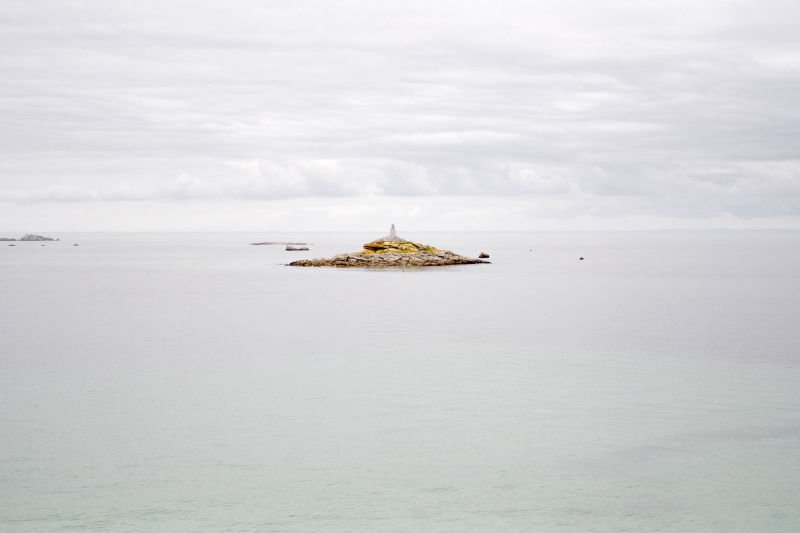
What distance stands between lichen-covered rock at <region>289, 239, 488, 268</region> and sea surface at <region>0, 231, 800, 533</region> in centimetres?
6337

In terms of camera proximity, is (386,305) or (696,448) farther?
(386,305)

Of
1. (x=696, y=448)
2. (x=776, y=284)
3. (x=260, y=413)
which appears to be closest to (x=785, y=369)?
(x=696, y=448)

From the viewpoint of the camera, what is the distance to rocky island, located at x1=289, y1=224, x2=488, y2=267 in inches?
4395

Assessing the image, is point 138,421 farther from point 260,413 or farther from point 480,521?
point 480,521

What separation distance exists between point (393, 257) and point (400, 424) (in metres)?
91.1

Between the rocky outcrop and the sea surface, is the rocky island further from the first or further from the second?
the sea surface

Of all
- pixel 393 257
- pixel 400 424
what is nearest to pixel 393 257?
pixel 393 257

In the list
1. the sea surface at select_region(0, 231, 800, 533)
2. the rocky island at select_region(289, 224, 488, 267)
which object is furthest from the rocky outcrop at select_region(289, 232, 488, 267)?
the sea surface at select_region(0, 231, 800, 533)

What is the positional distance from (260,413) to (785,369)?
19867mm

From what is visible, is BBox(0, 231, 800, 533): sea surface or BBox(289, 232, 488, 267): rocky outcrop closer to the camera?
BBox(0, 231, 800, 533): sea surface

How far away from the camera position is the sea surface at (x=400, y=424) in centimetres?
1502

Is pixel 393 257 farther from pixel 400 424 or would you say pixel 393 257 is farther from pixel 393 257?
pixel 400 424

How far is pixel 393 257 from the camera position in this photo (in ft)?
368

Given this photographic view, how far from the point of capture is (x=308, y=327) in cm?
4478
